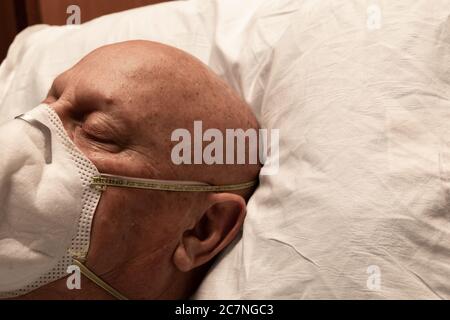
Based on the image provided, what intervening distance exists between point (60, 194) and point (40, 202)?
34 millimetres

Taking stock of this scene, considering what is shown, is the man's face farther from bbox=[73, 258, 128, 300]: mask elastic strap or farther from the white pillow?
the white pillow

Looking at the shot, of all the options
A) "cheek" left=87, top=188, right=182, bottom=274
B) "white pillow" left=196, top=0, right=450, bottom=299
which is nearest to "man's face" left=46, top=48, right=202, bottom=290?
"cheek" left=87, top=188, right=182, bottom=274

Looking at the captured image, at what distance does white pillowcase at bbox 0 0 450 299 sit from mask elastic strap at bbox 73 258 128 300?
150 millimetres

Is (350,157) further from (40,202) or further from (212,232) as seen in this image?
(40,202)

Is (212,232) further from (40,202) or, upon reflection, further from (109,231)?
(40,202)

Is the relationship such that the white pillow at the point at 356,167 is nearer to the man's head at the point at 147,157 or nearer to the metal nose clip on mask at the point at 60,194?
the man's head at the point at 147,157

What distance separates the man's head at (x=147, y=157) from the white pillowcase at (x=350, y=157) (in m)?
0.07

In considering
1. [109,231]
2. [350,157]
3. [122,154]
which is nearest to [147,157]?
[122,154]

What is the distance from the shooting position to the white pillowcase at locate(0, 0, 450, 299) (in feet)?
2.98

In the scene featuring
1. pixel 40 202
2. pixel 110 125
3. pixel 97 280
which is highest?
pixel 110 125

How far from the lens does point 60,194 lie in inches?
37.8

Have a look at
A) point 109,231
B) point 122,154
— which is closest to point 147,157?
point 122,154

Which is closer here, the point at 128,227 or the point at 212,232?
the point at 128,227

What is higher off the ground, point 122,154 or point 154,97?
point 154,97
